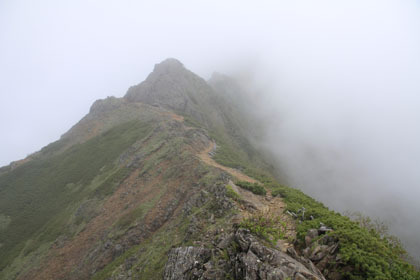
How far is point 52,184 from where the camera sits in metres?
37.2

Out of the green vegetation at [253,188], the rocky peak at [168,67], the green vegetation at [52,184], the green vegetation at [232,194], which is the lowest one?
the green vegetation at [253,188]

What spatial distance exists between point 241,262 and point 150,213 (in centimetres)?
1447

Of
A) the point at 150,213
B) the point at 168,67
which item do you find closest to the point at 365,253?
the point at 150,213

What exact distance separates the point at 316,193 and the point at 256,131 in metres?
30.5

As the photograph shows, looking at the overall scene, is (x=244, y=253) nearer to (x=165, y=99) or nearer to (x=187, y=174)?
(x=187, y=174)

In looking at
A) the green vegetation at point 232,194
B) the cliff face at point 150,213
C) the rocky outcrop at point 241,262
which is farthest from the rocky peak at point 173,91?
the rocky outcrop at point 241,262

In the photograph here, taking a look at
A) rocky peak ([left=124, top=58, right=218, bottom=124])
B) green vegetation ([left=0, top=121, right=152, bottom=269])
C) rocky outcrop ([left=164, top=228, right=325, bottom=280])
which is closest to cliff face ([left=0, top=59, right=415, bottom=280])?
rocky outcrop ([left=164, top=228, right=325, bottom=280])

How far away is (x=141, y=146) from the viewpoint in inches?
1416

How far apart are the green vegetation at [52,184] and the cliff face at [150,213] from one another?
0.20 m

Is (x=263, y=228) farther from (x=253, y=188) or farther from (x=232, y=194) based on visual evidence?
(x=253, y=188)

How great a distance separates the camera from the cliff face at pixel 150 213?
28.8 feet

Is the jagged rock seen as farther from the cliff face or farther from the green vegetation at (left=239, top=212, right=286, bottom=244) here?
Answer: the green vegetation at (left=239, top=212, right=286, bottom=244)

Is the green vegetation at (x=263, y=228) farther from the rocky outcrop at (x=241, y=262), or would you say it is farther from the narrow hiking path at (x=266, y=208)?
the narrow hiking path at (x=266, y=208)

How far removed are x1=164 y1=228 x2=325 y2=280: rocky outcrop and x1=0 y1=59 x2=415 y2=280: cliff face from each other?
4 cm
